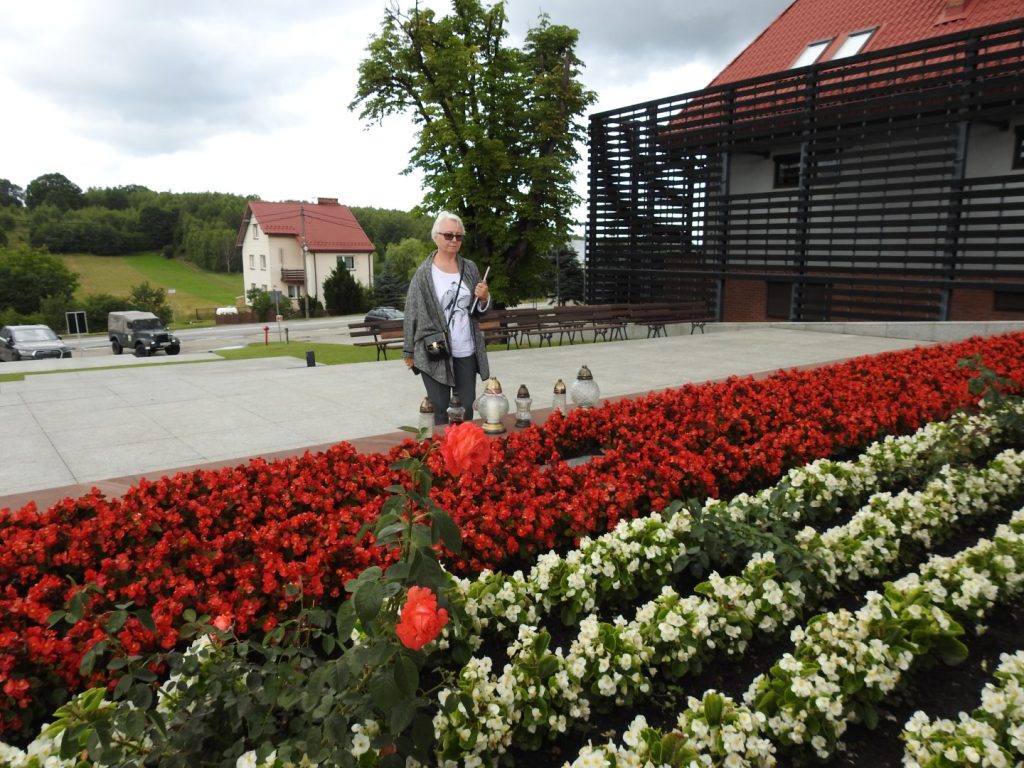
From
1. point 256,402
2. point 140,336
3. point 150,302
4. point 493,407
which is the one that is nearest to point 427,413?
point 493,407

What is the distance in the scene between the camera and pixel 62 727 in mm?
1710

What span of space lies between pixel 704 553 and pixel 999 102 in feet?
48.2

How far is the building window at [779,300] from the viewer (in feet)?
61.4

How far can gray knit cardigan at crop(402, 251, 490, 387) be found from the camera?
15.7ft

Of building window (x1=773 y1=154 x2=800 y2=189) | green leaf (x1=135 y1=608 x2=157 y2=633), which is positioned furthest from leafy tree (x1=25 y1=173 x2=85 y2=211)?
green leaf (x1=135 y1=608 x2=157 y2=633)

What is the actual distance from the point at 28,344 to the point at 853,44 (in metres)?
28.9

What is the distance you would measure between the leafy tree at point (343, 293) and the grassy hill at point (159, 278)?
1753 cm

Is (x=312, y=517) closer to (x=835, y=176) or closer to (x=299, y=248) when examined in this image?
(x=835, y=176)

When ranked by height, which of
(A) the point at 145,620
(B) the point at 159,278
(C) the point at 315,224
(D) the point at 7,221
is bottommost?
(A) the point at 145,620

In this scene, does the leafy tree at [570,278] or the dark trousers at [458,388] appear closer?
the dark trousers at [458,388]

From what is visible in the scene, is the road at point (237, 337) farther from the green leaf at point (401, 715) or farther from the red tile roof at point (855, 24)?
the green leaf at point (401, 715)

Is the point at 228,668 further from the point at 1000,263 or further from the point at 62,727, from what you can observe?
the point at 1000,263

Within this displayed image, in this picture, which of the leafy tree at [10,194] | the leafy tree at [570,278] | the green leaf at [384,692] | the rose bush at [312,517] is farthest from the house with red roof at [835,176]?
the leafy tree at [10,194]

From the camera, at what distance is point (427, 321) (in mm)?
4820
